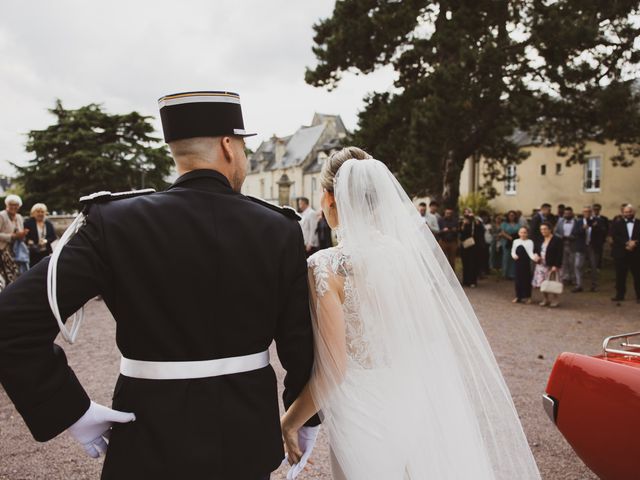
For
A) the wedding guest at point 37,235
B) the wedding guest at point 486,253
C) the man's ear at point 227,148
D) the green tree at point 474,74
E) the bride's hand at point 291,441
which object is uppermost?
the green tree at point 474,74

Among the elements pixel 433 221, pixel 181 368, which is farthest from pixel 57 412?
pixel 433 221

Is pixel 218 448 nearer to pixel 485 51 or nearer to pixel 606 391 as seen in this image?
pixel 606 391

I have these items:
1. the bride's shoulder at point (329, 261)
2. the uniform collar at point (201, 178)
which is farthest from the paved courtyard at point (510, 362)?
the uniform collar at point (201, 178)

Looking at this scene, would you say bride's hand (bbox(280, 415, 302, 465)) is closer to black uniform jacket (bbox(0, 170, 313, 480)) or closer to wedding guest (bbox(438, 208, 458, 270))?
black uniform jacket (bbox(0, 170, 313, 480))

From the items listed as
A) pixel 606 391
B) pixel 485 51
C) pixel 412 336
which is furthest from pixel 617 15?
pixel 412 336

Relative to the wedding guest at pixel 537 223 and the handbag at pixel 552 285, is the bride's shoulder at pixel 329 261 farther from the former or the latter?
the wedding guest at pixel 537 223

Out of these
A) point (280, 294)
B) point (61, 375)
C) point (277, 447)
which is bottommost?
point (277, 447)

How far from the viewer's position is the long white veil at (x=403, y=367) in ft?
6.73

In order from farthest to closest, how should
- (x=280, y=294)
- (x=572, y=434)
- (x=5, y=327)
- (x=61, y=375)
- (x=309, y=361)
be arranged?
(x=572, y=434)
(x=309, y=361)
(x=280, y=294)
(x=61, y=375)
(x=5, y=327)

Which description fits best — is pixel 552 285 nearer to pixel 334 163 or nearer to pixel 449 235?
pixel 449 235

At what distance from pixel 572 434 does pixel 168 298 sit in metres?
2.60

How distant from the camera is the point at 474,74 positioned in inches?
545

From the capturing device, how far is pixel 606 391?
9.19 feet

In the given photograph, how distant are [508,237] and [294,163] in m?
52.5
